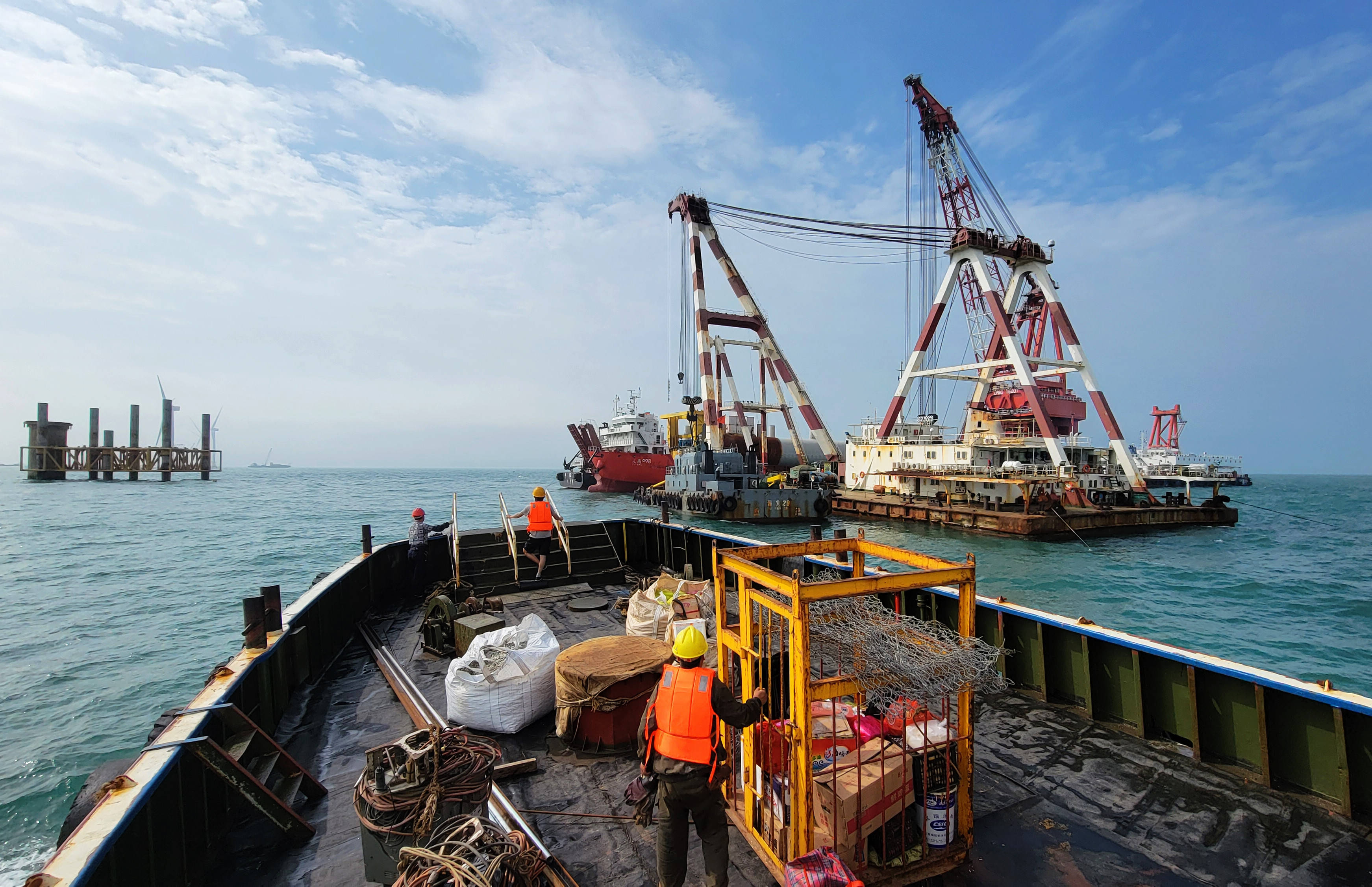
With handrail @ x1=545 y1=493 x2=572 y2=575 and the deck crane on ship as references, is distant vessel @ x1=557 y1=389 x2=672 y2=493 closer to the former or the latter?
the deck crane on ship

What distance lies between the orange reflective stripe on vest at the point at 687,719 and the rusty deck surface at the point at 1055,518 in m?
25.2

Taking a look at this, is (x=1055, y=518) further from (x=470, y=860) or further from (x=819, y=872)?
(x=470, y=860)

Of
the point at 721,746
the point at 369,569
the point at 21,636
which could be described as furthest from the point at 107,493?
the point at 721,746

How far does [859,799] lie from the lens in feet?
9.78

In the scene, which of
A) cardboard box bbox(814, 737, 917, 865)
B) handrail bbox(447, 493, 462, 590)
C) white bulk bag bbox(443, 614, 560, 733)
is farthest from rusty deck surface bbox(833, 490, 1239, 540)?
cardboard box bbox(814, 737, 917, 865)

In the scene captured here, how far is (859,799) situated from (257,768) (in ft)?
12.4

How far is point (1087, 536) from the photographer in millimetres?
25266

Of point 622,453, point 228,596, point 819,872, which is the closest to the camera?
point 819,872

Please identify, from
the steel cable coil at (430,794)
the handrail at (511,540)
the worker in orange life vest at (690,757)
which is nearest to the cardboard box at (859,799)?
the worker in orange life vest at (690,757)

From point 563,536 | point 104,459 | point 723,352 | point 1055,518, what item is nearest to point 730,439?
point 723,352

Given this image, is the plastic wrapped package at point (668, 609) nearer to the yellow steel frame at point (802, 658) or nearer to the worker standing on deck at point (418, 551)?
the yellow steel frame at point (802, 658)

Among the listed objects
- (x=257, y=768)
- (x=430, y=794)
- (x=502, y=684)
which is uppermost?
(x=430, y=794)

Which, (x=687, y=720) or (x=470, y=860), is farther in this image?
(x=687, y=720)

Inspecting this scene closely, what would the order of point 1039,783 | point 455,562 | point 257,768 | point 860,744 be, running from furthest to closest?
point 455,562
point 1039,783
point 257,768
point 860,744
